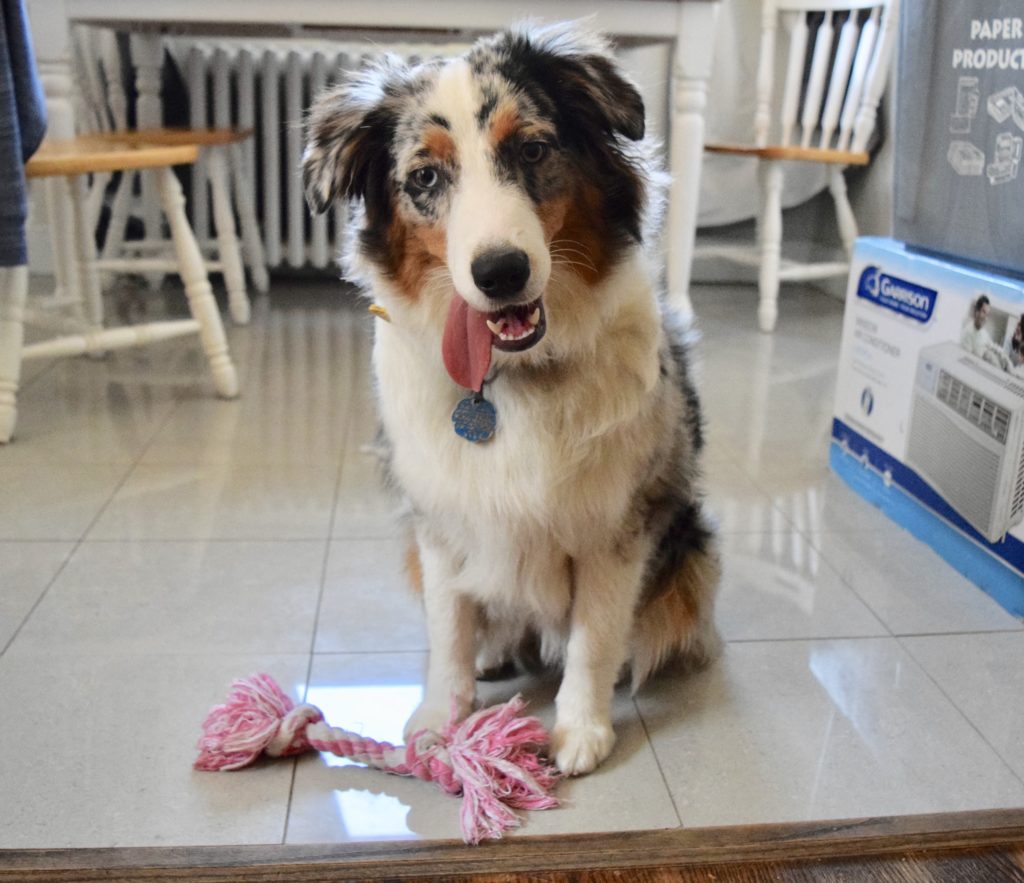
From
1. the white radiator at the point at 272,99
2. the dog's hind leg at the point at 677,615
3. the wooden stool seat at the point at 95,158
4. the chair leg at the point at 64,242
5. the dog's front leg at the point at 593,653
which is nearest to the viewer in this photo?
the dog's front leg at the point at 593,653

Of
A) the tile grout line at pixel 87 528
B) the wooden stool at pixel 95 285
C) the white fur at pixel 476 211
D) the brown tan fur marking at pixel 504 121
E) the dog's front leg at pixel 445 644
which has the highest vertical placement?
the brown tan fur marking at pixel 504 121

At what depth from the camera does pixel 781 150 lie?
3.71 metres

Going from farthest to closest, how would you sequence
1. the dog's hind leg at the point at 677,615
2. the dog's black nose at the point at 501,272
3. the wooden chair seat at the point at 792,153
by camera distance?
1. the wooden chair seat at the point at 792,153
2. the dog's hind leg at the point at 677,615
3. the dog's black nose at the point at 501,272

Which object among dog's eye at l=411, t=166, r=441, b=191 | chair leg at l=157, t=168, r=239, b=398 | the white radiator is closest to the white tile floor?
chair leg at l=157, t=168, r=239, b=398

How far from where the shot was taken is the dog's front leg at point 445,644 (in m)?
1.48

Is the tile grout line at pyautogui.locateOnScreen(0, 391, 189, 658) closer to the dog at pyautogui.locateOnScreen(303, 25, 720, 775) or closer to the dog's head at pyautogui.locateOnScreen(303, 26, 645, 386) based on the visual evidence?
the dog at pyautogui.locateOnScreen(303, 25, 720, 775)

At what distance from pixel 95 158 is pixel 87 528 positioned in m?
0.98

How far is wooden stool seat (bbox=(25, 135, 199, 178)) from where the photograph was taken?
2.46 m

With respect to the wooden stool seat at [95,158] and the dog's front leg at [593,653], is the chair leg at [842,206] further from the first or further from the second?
the dog's front leg at [593,653]

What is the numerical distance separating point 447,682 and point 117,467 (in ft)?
4.39

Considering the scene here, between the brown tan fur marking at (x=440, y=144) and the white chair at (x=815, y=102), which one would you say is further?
the white chair at (x=815, y=102)

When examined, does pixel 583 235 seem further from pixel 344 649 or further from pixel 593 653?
pixel 344 649

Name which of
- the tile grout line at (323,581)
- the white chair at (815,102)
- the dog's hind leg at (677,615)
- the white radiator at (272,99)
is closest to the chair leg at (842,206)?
the white chair at (815,102)

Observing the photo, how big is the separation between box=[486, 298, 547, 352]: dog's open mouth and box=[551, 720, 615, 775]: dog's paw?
56 centimetres
